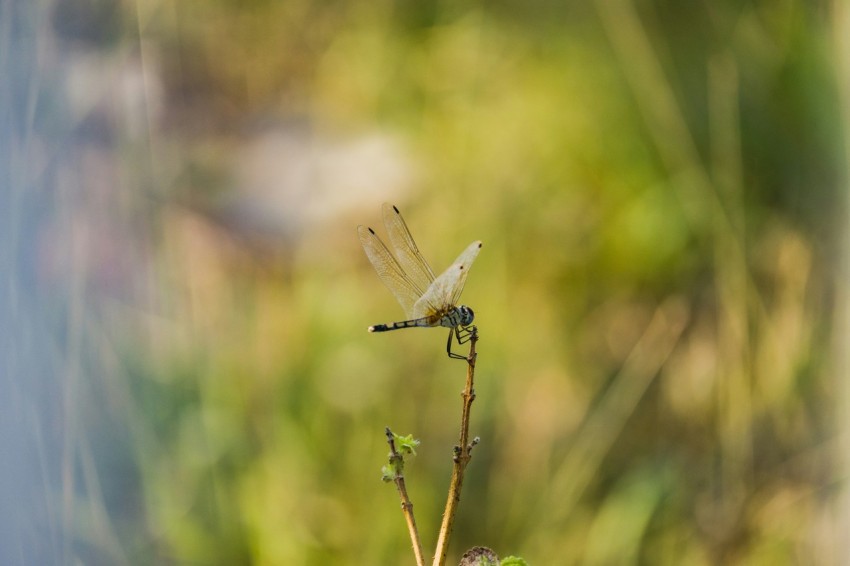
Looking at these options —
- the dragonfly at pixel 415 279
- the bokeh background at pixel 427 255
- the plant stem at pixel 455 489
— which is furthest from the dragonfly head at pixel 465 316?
the bokeh background at pixel 427 255

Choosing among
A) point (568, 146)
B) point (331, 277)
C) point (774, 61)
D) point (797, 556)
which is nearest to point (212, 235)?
point (331, 277)

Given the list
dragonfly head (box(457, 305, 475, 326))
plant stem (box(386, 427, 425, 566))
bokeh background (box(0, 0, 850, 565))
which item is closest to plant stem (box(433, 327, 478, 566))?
plant stem (box(386, 427, 425, 566))

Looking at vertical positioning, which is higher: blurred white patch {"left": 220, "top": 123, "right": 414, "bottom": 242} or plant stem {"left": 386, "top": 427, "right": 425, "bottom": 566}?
blurred white patch {"left": 220, "top": 123, "right": 414, "bottom": 242}

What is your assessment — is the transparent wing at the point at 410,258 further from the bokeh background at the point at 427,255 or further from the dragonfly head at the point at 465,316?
the bokeh background at the point at 427,255

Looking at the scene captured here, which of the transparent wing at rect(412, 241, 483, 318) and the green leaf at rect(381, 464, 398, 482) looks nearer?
the green leaf at rect(381, 464, 398, 482)

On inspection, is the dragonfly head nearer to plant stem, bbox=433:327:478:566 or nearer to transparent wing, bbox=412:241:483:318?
transparent wing, bbox=412:241:483:318

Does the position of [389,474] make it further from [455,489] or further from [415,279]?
[415,279]

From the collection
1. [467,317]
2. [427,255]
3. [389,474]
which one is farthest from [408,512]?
[427,255]
